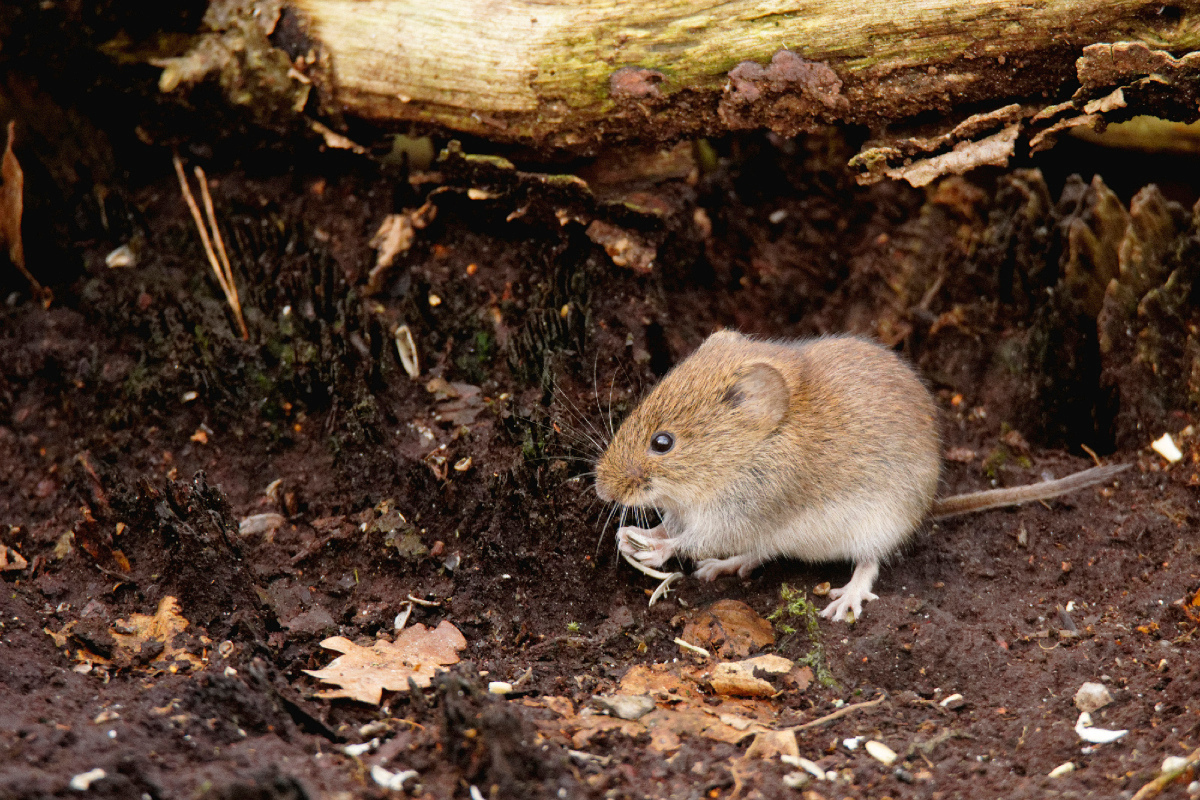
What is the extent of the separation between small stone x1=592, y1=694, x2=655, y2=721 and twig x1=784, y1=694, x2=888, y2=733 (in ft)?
1.86

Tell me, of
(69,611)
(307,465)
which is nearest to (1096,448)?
(307,465)

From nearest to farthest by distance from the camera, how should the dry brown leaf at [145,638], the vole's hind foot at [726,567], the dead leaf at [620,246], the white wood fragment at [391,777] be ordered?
the white wood fragment at [391,777], the dry brown leaf at [145,638], the vole's hind foot at [726,567], the dead leaf at [620,246]

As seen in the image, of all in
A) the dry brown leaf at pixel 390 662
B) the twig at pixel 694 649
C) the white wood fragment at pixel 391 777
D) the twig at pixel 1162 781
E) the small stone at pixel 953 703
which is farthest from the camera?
the twig at pixel 694 649

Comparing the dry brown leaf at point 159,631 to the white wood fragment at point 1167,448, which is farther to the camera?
the white wood fragment at point 1167,448

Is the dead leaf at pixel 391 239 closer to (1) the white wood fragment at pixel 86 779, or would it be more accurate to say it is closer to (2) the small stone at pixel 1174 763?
(1) the white wood fragment at pixel 86 779

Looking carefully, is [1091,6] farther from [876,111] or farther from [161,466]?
[161,466]

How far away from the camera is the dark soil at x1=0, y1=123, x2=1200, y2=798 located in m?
3.49

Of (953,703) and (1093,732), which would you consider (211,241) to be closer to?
(953,703)

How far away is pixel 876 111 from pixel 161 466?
408 cm

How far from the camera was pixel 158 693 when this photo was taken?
3508 millimetres

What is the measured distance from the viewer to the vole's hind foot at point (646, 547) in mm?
5066

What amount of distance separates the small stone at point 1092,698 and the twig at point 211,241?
451 cm

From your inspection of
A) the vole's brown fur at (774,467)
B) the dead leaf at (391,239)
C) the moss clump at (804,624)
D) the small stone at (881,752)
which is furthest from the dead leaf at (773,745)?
the dead leaf at (391,239)

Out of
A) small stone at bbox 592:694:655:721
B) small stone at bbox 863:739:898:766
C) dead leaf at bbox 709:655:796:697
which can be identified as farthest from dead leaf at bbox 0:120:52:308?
small stone at bbox 863:739:898:766
